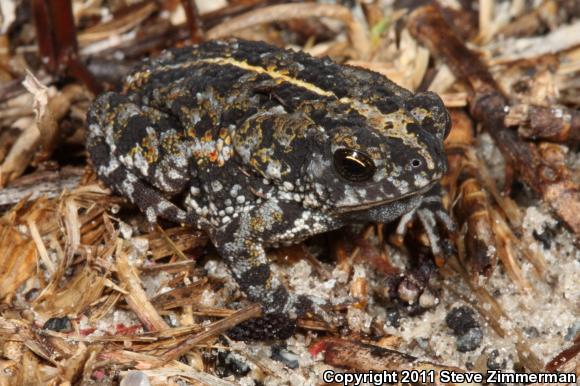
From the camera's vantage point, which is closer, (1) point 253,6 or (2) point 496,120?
(2) point 496,120

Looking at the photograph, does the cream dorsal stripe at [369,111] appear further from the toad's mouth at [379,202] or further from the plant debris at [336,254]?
the plant debris at [336,254]

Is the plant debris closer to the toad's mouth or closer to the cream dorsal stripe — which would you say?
the toad's mouth

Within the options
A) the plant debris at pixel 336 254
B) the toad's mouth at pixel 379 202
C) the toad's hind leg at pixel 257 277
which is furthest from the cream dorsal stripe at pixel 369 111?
the plant debris at pixel 336 254

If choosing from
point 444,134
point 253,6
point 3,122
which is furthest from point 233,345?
point 253,6

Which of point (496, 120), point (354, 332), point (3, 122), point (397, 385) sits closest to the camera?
point (397, 385)

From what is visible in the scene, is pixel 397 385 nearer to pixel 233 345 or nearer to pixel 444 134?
pixel 233 345

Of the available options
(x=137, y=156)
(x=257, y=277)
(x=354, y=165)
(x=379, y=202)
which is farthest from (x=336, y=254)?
(x=137, y=156)

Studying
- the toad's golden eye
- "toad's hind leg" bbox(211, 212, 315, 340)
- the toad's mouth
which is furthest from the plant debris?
the toad's golden eye
